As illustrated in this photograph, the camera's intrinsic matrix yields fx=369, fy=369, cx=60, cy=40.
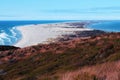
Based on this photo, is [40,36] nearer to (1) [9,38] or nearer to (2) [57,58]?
(1) [9,38]

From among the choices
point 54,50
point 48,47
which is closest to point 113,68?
point 54,50

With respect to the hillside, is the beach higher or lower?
lower

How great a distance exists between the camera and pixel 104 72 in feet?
42.2

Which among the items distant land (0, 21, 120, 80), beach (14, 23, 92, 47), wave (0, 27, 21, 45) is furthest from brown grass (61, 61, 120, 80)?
wave (0, 27, 21, 45)

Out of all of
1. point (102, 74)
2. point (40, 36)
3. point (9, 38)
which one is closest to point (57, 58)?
point (102, 74)

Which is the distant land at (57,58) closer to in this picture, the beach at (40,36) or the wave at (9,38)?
the beach at (40,36)

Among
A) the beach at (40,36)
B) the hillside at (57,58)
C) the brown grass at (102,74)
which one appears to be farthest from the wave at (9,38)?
the brown grass at (102,74)

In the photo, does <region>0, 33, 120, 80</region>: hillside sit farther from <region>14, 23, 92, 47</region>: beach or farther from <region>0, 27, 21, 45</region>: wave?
<region>0, 27, 21, 45</region>: wave

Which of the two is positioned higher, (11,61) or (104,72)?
(104,72)

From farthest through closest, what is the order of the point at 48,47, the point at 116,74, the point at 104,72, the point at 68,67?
the point at 48,47, the point at 68,67, the point at 104,72, the point at 116,74

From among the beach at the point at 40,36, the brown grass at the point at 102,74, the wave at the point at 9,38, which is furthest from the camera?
the wave at the point at 9,38

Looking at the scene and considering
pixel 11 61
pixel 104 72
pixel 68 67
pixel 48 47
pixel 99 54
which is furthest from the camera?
pixel 48 47

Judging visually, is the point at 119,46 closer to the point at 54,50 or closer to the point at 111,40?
the point at 111,40

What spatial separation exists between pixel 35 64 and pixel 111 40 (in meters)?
5.75
